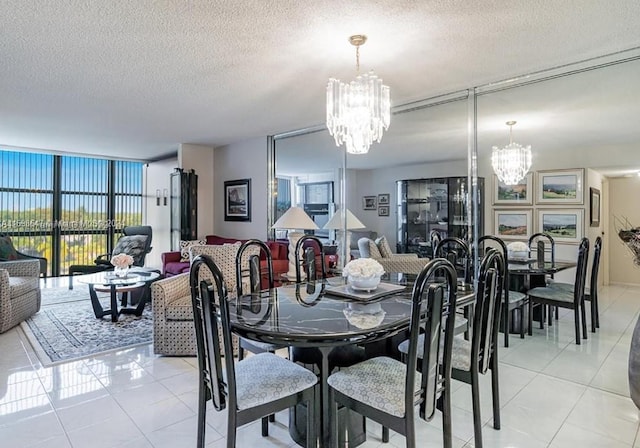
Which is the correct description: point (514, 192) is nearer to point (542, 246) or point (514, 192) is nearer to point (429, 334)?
point (542, 246)

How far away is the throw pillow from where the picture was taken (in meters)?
6.28


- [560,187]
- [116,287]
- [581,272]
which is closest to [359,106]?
[560,187]

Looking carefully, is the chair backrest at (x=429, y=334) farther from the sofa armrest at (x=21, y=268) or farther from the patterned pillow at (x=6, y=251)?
the patterned pillow at (x=6, y=251)

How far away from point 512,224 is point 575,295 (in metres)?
0.79

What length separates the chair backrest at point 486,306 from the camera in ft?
6.15

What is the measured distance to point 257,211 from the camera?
595 centimetres

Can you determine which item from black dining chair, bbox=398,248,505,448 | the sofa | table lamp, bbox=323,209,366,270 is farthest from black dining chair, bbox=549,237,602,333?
the sofa

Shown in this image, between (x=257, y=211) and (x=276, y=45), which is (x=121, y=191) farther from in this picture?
(x=276, y=45)

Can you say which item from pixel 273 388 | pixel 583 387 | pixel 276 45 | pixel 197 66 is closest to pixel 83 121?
pixel 197 66

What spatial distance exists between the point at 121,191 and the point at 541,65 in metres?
7.82

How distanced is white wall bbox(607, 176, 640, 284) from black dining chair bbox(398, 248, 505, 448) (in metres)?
1.66

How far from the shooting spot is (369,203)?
461cm

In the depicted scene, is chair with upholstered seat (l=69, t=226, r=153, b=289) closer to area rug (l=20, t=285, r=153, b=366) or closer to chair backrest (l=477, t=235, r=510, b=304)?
area rug (l=20, t=285, r=153, b=366)

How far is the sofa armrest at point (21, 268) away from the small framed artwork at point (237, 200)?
107 inches
